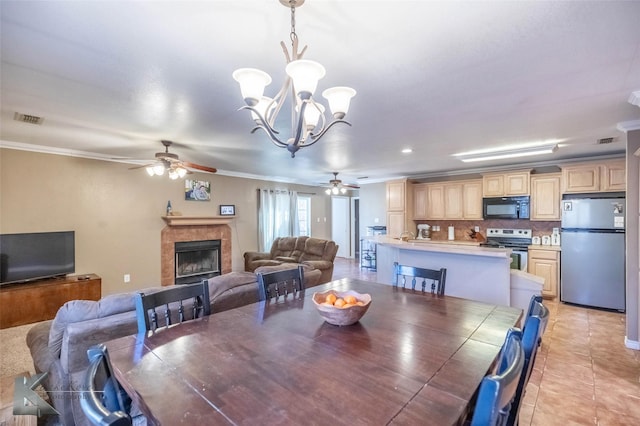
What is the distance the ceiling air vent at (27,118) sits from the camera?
282 centimetres

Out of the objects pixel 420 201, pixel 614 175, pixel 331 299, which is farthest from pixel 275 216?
pixel 614 175

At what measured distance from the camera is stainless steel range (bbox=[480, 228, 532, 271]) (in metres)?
→ 4.89

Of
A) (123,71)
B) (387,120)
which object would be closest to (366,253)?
(387,120)

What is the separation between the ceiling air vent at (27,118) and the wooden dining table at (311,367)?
9.53 ft

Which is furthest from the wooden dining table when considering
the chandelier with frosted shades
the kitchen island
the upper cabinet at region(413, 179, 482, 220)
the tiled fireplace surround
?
the upper cabinet at region(413, 179, 482, 220)

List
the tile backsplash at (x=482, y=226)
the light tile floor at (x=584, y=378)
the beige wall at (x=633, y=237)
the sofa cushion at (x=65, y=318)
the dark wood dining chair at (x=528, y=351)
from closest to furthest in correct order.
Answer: the dark wood dining chair at (x=528, y=351) → the sofa cushion at (x=65, y=318) → the light tile floor at (x=584, y=378) → the beige wall at (x=633, y=237) → the tile backsplash at (x=482, y=226)

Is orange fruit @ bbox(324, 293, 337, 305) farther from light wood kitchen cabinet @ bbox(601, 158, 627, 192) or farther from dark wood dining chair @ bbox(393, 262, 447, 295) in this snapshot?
light wood kitchen cabinet @ bbox(601, 158, 627, 192)

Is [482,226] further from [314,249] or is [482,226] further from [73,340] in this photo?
[73,340]

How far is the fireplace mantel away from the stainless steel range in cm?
517

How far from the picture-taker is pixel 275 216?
23.4ft

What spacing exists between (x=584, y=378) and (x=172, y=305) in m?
3.51

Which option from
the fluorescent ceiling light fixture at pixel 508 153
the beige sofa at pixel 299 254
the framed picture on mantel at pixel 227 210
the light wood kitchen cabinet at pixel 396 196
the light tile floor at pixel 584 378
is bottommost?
the light tile floor at pixel 584 378

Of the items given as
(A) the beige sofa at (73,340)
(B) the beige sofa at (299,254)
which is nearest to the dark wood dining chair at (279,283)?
(A) the beige sofa at (73,340)

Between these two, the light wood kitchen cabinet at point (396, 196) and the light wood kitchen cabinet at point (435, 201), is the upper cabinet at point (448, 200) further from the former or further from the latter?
the light wood kitchen cabinet at point (396, 196)
